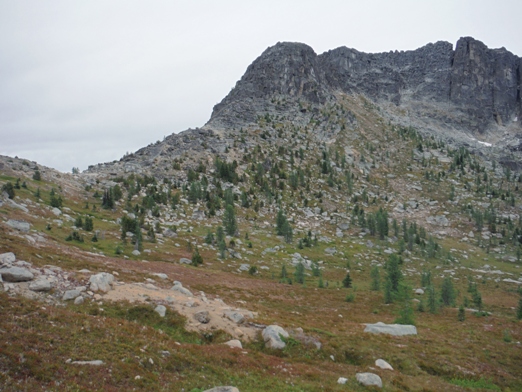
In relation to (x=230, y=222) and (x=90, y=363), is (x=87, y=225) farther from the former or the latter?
(x=90, y=363)

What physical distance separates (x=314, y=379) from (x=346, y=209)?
91.5m

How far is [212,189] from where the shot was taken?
3578 inches

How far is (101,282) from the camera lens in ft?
66.0

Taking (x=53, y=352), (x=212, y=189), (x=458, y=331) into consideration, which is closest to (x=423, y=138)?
(x=212, y=189)

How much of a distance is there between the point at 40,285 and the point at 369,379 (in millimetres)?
18600

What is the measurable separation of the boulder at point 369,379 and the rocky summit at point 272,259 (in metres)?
0.09

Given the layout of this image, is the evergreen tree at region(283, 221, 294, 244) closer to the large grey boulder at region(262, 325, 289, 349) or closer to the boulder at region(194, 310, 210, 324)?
the large grey boulder at region(262, 325, 289, 349)

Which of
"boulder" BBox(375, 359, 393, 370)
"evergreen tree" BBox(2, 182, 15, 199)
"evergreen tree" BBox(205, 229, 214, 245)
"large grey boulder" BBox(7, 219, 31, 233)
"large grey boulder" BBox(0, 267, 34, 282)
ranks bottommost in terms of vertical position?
"boulder" BBox(375, 359, 393, 370)

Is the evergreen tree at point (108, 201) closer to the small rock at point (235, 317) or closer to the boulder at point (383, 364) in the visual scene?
the small rock at point (235, 317)

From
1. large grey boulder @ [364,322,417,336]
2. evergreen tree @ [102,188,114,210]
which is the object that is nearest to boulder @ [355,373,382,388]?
large grey boulder @ [364,322,417,336]

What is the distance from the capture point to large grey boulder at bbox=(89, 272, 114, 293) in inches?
768

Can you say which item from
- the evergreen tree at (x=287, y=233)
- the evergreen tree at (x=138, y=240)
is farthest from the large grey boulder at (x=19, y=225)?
the evergreen tree at (x=287, y=233)

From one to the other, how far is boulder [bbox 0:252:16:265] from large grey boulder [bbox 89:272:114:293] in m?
4.55

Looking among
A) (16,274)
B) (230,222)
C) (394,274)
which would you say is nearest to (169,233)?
(230,222)
